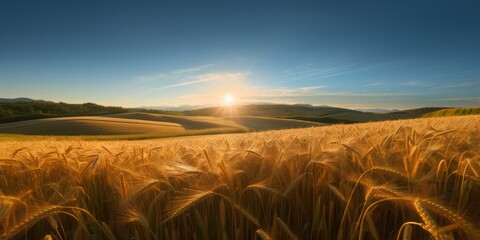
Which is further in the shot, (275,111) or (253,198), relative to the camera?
(275,111)

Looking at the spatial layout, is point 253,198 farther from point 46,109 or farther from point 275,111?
point 46,109

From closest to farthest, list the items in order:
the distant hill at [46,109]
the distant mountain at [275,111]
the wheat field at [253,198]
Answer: the wheat field at [253,198] < the distant hill at [46,109] < the distant mountain at [275,111]

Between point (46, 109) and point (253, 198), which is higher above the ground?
point (253, 198)

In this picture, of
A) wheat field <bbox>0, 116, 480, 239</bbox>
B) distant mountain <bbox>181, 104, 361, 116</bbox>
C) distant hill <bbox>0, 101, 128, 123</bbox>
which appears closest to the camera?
wheat field <bbox>0, 116, 480, 239</bbox>

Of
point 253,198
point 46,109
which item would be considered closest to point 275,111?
point 46,109

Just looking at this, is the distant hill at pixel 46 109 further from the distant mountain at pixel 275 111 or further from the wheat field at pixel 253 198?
the wheat field at pixel 253 198

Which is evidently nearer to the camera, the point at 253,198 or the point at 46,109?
the point at 253,198

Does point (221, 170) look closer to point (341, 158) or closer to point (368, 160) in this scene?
point (341, 158)

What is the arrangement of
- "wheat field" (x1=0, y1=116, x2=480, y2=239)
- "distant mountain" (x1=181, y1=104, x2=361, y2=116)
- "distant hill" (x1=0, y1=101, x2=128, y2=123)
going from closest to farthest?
"wheat field" (x1=0, y1=116, x2=480, y2=239), "distant hill" (x1=0, y1=101, x2=128, y2=123), "distant mountain" (x1=181, y1=104, x2=361, y2=116)

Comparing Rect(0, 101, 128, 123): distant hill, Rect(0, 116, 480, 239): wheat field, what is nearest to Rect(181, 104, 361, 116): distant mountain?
Rect(0, 101, 128, 123): distant hill

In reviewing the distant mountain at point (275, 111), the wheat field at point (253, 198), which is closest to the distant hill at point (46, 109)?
the distant mountain at point (275, 111)

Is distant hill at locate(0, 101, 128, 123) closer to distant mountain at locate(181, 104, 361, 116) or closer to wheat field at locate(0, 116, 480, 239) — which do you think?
distant mountain at locate(181, 104, 361, 116)

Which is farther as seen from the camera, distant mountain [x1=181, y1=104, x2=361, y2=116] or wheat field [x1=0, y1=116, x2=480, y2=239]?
distant mountain [x1=181, y1=104, x2=361, y2=116]

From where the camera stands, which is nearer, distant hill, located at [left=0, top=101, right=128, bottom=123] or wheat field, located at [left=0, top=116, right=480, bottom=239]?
wheat field, located at [left=0, top=116, right=480, bottom=239]
